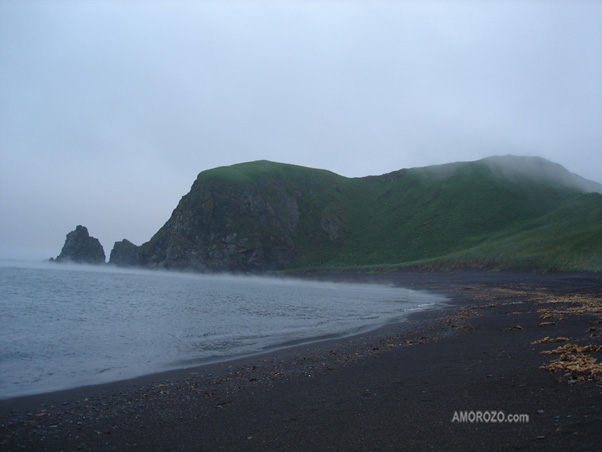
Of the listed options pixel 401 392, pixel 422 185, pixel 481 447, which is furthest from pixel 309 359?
pixel 422 185

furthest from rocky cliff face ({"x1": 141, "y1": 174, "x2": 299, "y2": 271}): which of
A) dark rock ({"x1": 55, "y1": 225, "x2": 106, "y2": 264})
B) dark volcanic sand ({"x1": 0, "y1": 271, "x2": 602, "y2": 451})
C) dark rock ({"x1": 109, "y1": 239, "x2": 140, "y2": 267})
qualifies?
dark volcanic sand ({"x1": 0, "y1": 271, "x2": 602, "y2": 451})

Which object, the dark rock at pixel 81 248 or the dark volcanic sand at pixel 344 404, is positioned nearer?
the dark volcanic sand at pixel 344 404

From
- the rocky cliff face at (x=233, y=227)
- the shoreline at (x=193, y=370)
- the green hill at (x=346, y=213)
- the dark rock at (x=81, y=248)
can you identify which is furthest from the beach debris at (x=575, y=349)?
the dark rock at (x=81, y=248)

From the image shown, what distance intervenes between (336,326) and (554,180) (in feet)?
458

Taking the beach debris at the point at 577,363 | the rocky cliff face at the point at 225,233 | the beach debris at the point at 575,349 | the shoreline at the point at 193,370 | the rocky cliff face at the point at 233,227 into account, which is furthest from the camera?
the rocky cliff face at the point at 233,227

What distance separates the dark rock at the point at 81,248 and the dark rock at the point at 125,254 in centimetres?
1025

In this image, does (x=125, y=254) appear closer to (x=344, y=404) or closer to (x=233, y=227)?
(x=233, y=227)

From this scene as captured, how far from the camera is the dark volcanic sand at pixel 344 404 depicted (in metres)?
6.93

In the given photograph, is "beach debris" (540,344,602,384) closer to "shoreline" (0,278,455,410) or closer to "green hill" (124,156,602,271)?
"shoreline" (0,278,455,410)

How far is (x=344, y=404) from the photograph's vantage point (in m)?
9.46

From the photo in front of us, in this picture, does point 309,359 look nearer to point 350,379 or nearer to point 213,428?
point 350,379

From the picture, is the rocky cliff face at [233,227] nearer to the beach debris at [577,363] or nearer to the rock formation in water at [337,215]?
the rock formation in water at [337,215]

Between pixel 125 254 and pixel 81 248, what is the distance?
2179cm

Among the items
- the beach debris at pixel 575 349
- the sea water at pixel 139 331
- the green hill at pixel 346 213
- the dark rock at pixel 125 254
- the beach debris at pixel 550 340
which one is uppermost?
the green hill at pixel 346 213
